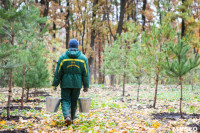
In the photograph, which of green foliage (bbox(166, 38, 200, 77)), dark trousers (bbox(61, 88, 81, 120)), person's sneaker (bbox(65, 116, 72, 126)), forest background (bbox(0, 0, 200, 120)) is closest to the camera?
person's sneaker (bbox(65, 116, 72, 126))

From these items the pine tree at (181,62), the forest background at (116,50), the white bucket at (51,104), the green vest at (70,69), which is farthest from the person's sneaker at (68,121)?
the pine tree at (181,62)

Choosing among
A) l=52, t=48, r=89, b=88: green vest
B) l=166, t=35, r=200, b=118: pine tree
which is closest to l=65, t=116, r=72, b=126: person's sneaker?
l=52, t=48, r=89, b=88: green vest

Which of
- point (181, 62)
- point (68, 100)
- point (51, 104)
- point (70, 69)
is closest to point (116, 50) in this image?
point (181, 62)

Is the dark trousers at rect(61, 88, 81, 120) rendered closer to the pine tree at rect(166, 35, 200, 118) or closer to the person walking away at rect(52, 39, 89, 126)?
the person walking away at rect(52, 39, 89, 126)

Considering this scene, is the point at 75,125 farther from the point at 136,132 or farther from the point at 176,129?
the point at 176,129

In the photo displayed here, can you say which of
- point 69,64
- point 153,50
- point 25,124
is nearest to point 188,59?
point 153,50

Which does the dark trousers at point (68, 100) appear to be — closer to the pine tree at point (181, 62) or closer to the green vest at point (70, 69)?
the green vest at point (70, 69)

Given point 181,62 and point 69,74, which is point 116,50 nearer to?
point 181,62

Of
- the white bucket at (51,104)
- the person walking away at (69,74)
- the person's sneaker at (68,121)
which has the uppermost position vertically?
the person walking away at (69,74)

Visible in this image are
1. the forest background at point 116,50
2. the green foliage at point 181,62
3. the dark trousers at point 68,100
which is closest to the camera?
the dark trousers at point 68,100

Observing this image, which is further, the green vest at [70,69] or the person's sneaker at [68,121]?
the green vest at [70,69]

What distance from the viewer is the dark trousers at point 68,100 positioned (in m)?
4.98

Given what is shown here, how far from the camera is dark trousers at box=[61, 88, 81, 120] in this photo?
4980 mm

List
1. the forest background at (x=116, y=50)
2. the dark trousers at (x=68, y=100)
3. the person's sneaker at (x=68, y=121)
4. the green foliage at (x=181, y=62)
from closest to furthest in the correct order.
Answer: the person's sneaker at (x=68, y=121) < the dark trousers at (x=68, y=100) < the forest background at (x=116, y=50) < the green foliage at (x=181, y=62)
